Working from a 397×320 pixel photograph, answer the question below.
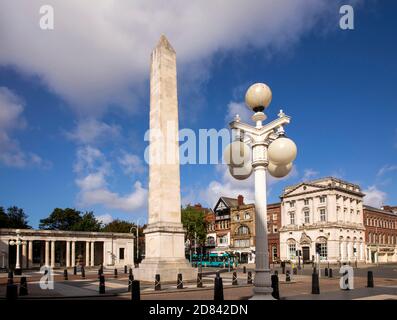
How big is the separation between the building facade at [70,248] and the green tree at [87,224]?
37.3 ft

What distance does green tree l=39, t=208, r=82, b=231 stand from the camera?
9712cm

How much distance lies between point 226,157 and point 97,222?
301ft

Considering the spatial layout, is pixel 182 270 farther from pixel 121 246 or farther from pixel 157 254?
pixel 121 246

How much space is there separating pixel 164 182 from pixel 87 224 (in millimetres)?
72141

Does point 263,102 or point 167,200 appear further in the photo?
point 167,200

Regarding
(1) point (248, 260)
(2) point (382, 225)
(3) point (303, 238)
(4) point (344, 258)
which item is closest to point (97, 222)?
(1) point (248, 260)

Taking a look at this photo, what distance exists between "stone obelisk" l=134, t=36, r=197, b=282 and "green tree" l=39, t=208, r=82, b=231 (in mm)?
74650

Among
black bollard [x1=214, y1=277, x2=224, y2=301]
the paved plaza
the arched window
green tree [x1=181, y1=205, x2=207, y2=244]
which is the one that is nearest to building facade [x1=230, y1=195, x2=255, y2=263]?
green tree [x1=181, y1=205, x2=207, y2=244]

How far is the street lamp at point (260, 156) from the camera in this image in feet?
28.4

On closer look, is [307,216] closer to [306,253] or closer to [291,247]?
[291,247]

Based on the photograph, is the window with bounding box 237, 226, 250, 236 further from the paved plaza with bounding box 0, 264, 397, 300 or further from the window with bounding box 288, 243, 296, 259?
the paved plaza with bounding box 0, 264, 397, 300

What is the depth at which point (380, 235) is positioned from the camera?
85188mm

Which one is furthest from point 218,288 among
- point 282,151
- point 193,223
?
point 193,223
